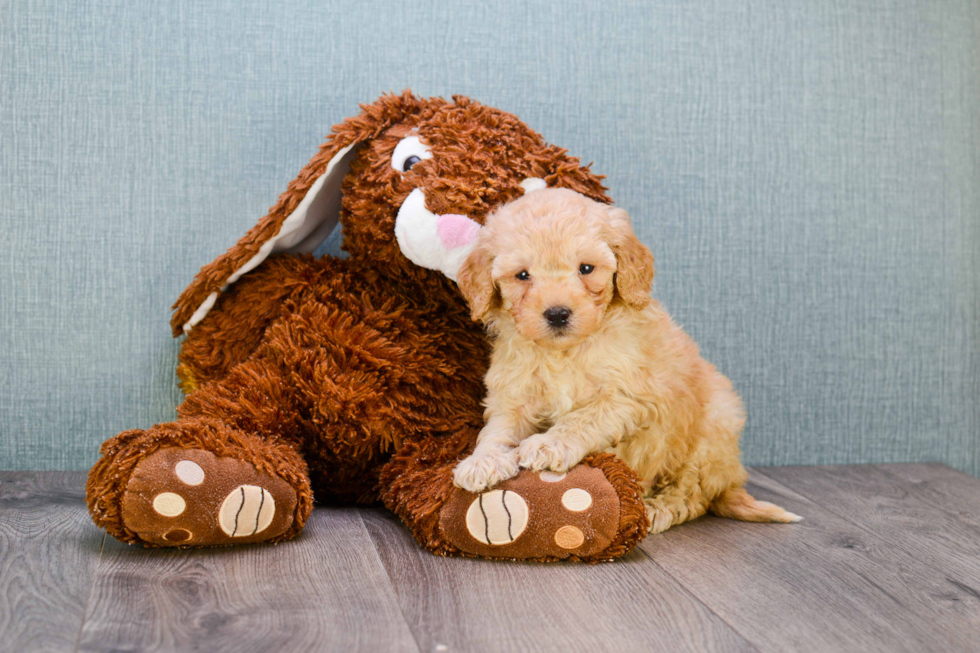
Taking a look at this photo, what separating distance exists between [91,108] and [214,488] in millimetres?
1068

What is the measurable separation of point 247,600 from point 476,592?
34cm

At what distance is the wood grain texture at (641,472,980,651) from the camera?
3.98ft

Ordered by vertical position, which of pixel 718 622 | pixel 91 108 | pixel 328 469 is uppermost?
pixel 91 108

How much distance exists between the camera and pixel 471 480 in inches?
56.3

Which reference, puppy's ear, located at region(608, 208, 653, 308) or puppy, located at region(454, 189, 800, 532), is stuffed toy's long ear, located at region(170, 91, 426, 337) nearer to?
puppy, located at region(454, 189, 800, 532)

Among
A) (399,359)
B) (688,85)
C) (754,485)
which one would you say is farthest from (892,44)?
(399,359)

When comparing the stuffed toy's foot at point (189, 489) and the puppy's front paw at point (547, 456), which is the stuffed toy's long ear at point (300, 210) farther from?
the puppy's front paw at point (547, 456)

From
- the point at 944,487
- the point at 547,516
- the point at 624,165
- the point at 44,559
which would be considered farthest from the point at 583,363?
the point at 944,487

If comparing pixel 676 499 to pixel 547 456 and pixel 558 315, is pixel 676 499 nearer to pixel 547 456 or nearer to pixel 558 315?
pixel 547 456

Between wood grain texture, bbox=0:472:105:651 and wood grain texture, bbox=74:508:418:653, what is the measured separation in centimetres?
3

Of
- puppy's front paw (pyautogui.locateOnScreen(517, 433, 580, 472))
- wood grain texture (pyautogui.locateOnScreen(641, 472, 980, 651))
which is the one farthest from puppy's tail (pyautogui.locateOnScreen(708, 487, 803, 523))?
puppy's front paw (pyautogui.locateOnScreen(517, 433, 580, 472))

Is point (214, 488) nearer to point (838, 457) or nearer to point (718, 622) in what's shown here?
point (718, 622)

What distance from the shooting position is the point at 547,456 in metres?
1.45

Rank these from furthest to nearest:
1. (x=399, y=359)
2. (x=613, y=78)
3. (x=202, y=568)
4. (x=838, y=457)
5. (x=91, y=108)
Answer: (x=838, y=457)
(x=613, y=78)
(x=91, y=108)
(x=399, y=359)
(x=202, y=568)
